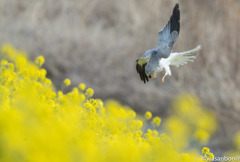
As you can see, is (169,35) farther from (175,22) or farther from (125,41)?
(125,41)

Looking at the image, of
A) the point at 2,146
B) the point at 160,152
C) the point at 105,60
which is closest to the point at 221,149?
the point at 105,60

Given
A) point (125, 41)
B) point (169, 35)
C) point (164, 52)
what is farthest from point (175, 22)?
point (125, 41)

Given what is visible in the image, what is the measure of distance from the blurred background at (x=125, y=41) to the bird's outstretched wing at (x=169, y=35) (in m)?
3.65

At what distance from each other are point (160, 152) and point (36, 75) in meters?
1.79

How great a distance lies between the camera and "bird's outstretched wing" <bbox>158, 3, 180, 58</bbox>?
220 centimetres

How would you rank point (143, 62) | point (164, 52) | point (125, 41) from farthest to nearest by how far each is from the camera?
point (125, 41), point (143, 62), point (164, 52)

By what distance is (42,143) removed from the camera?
107 cm

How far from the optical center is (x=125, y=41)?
20.3 ft

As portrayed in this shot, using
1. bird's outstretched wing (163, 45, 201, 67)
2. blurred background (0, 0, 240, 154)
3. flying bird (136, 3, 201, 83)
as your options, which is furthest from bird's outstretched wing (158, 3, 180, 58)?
blurred background (0, 0, 240, 154)

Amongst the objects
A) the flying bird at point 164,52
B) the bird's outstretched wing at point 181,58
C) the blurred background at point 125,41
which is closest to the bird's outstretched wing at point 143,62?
the flying bird at point 164,52

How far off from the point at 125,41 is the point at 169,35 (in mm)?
3955

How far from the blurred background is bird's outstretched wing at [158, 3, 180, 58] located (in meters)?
3.65

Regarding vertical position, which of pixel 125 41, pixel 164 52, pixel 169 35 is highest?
pixel 125 41

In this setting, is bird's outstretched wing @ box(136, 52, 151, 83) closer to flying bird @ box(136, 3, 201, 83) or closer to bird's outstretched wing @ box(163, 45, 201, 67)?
flying bird @ box(136, 3, 201, 83)
